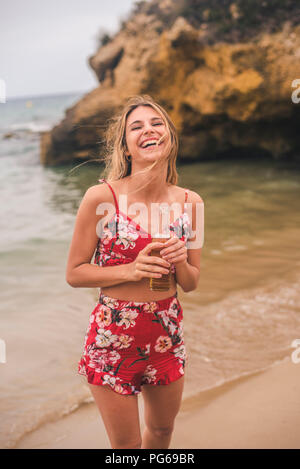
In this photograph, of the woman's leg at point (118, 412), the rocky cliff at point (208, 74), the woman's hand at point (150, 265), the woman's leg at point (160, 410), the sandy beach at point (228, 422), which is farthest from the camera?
the rocky cliff at point (208, 74)

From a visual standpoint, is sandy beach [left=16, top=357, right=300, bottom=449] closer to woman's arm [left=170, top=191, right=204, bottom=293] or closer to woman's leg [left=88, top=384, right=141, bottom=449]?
woman's leg [left=88, top=384, right=141, bottom=449]

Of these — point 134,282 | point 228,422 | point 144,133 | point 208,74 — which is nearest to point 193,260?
point 134,282

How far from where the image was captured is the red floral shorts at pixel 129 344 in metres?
2.04

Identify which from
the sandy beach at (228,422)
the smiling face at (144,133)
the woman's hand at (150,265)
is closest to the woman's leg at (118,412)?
the woman's hand at (150,265)

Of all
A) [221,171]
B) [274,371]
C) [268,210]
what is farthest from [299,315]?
[221,171]

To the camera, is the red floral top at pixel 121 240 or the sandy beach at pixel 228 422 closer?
the red floral top at pixel 121 240

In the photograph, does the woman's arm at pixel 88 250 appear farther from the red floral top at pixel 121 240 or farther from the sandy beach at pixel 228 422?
the sandy beach at pixel 228 422

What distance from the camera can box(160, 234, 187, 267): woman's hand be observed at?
1884mm

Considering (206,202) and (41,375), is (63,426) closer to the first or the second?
(41,375)

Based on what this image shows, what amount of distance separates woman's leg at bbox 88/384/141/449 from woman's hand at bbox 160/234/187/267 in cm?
71

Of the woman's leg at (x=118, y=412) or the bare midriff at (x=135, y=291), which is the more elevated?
the bare midriff at (x=135, y=291)

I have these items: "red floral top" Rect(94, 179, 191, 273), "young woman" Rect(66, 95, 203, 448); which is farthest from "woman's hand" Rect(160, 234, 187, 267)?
"red floral top" Rect(94, 179, 191, 273)

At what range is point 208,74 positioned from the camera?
1338cm

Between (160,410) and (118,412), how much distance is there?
12.1 inches
